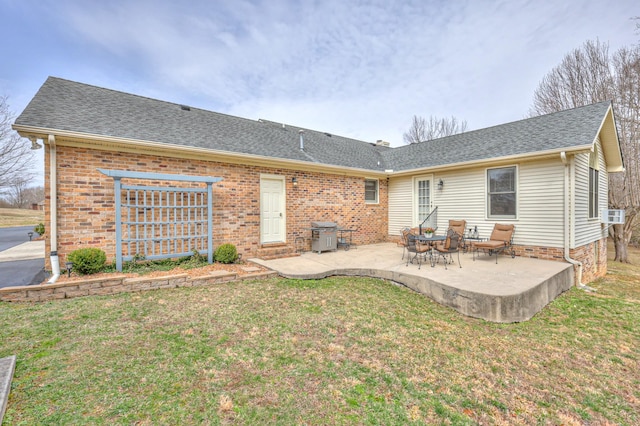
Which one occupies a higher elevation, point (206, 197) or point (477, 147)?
point (477, 147)

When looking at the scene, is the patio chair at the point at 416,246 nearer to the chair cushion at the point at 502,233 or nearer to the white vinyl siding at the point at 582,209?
the chair cushion at the point at 502,233

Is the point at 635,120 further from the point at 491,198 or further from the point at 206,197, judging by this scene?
the point at 206,197

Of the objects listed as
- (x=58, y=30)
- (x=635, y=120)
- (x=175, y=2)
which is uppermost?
(x=175, y=2)

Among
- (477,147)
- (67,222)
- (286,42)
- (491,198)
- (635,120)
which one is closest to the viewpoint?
(67,222)

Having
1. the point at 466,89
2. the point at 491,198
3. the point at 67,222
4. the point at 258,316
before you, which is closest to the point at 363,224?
the point at 491,198

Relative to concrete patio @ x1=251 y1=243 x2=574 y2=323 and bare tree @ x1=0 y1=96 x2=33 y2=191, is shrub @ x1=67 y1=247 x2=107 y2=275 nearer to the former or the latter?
concrete patio @ x1=251 y1=243 x2=574 y2=323

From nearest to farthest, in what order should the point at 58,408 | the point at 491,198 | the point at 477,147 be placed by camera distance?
the point at 58,408
the point at 491,198
the point at 477,147

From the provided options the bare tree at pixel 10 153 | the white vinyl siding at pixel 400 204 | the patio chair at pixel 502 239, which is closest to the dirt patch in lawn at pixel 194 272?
the patio chair at pixel 502 239

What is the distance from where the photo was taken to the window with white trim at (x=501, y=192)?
25.5 ft

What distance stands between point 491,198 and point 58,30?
44.0 ft

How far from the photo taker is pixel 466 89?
15.1 metres

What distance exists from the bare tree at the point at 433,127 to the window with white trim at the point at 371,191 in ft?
53.7

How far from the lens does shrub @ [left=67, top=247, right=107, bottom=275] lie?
16.8 ft

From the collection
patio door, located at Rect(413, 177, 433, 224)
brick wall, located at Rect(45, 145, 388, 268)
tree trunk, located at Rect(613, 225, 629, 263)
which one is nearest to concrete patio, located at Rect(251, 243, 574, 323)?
brick wall, located at Rect(45, 145, 388, 268)
